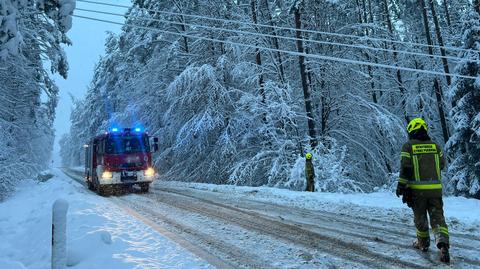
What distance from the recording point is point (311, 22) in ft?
69.8

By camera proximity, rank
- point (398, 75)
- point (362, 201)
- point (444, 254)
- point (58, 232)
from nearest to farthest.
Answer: point (58, 232), point (444, 254), point (362, 201), point (398, 75)

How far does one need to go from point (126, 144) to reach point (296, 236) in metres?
11.9

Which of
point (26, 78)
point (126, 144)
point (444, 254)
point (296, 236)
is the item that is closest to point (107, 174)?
point (126, 144)

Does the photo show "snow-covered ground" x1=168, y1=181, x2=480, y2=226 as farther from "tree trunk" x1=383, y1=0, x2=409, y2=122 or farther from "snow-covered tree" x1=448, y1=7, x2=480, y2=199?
"tree trunk" x1=383, y1=0, x2=409, y2=122

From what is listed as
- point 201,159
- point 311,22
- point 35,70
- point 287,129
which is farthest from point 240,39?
point 35,70

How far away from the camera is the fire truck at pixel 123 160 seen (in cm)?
1706

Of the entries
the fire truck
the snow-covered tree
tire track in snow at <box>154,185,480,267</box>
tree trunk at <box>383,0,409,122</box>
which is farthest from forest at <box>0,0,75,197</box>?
tree trunk at <box>383,0,409,122</box>

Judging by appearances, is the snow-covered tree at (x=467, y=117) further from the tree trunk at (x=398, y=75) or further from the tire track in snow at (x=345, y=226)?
the tire track in snow at (x=345, y=226)

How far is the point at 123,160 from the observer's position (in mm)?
17344

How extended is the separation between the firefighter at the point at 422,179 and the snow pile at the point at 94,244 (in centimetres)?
314

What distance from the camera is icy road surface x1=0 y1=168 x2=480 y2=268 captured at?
595 centimetres

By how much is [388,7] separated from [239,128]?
15.8 metres

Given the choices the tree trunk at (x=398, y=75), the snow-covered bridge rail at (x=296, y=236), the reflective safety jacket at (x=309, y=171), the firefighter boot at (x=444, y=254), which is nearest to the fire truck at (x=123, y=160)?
the snow-covered bridge rail at (x=296, y=236)

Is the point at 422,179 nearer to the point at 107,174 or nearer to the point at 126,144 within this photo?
the point at 107,174
